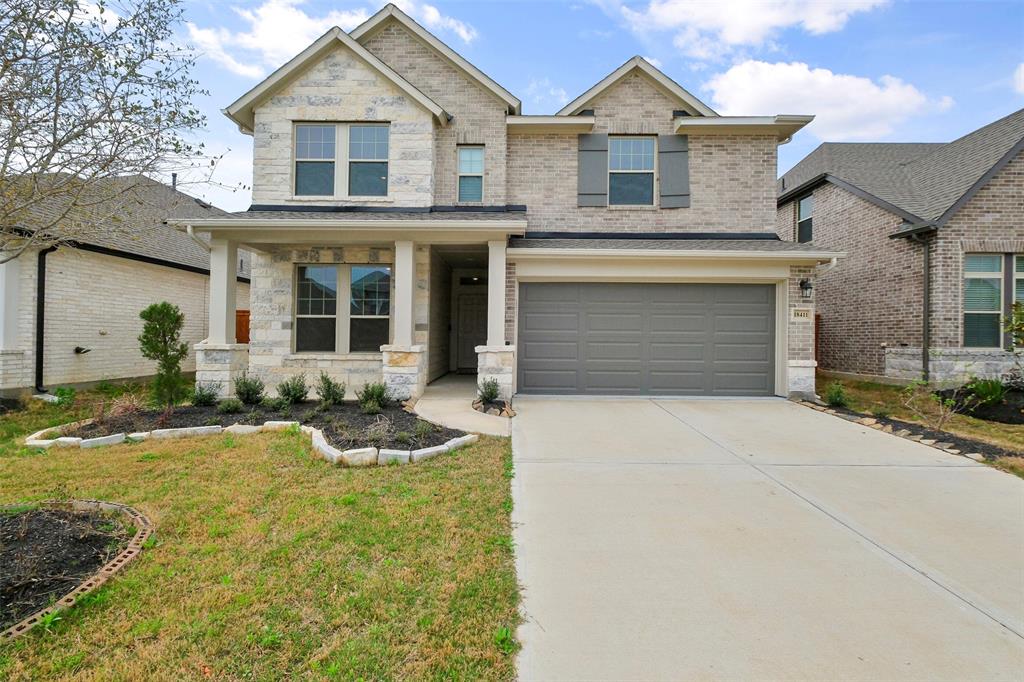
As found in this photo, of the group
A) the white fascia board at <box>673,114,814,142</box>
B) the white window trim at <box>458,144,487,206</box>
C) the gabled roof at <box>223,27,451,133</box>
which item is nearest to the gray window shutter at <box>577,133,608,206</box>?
the white fascia board at <box>673,114,814,142</box>

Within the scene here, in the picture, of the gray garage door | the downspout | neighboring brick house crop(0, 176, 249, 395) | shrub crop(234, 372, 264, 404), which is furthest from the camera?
the gray garage door

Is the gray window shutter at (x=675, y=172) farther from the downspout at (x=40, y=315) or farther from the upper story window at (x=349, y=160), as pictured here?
the downspout at (x=40, y=315)

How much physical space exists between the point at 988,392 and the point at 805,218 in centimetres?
783

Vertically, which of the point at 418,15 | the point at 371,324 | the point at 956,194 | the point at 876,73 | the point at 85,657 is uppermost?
the point at 418,15

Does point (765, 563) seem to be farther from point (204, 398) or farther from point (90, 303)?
point (90, 303)

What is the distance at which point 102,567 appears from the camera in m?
3.07

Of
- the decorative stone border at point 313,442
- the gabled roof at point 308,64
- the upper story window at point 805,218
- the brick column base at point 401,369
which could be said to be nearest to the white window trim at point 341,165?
the gabled roof at point 308,64

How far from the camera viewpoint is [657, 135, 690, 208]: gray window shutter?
35.1ft

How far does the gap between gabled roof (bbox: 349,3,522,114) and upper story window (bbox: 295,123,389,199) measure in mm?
2358

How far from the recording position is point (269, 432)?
666cm

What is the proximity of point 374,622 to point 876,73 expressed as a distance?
13.9m

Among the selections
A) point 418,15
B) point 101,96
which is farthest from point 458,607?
point 418,15

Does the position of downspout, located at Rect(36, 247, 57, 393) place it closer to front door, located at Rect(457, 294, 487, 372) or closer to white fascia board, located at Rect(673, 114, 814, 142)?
front door, located at Rect(457, 294, 487, 372)

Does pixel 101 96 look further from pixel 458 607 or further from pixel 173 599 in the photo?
pixel 458 607
